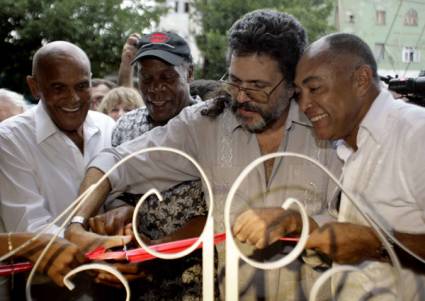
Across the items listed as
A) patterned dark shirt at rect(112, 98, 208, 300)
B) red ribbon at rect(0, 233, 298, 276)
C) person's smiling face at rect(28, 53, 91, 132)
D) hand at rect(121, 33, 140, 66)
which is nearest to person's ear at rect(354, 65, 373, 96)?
red ribbon at rect(0, 233, 298, 276)

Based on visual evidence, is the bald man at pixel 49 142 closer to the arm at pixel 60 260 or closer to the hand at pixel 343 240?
the arm at pixel 60 260

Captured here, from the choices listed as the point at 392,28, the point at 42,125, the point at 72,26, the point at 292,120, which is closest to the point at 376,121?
the point at 292,120

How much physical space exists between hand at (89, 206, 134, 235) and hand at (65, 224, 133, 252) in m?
0.07

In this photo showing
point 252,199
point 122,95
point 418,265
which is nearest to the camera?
point 418,265

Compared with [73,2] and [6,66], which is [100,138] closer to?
[73,2]

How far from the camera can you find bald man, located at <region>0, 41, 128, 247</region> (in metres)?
1.85

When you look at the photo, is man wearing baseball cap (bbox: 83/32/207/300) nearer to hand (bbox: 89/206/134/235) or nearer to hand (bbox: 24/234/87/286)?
hand (bbox: 89/206/134/235)

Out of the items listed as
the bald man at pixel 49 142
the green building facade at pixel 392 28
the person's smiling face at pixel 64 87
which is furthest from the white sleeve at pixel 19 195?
the green building facade at pixel 392 28

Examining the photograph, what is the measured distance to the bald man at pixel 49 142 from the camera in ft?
6.07

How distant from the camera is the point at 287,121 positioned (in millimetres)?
1947

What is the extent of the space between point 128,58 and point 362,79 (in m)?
1.61

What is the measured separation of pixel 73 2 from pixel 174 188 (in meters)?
5.72

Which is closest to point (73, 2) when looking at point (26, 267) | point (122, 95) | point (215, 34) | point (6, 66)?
point (6, 66)

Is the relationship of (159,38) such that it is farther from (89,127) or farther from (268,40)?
(268,40)
